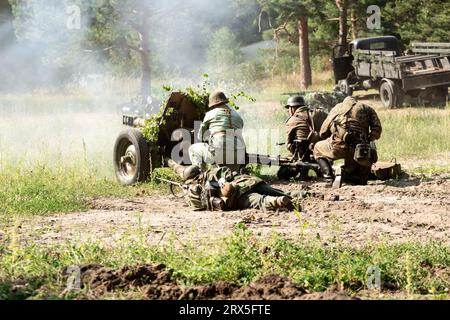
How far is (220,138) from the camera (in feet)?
39.2

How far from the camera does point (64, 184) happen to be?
12438 mm

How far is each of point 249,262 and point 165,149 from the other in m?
5.97

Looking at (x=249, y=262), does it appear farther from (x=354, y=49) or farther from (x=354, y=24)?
(x=354, y=24)

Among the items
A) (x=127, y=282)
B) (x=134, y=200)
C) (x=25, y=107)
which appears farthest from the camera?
(x=25, y=107)

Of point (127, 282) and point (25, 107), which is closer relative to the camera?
point (127, 282)

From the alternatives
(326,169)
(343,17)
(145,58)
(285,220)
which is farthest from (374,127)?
(343,17)

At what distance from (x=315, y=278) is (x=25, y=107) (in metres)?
21.7

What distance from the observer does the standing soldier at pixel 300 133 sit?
43.9ft

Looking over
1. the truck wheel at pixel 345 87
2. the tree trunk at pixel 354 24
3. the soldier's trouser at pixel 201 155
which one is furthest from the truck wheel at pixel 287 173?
the tree trunk at pixel 354 24

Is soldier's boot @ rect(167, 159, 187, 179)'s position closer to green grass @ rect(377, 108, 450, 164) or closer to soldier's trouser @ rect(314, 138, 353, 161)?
soldier's trouser @ rect(314, 138, 353, 161)

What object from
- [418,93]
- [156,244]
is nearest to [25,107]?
[418,93]

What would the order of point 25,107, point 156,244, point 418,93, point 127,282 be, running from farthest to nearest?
point 25,107 → point 418,93 → point 156,244 → point 127,282

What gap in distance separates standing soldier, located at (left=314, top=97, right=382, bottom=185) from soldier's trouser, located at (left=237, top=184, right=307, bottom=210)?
2033 millimetres
